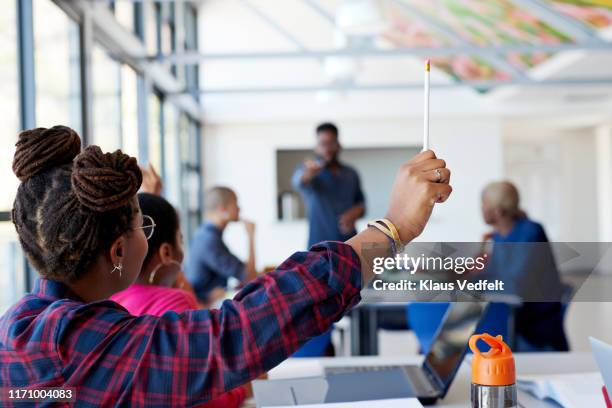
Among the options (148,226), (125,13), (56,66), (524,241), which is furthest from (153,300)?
(125,13)

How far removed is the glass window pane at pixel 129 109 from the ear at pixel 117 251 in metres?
4.25

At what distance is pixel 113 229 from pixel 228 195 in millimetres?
2874

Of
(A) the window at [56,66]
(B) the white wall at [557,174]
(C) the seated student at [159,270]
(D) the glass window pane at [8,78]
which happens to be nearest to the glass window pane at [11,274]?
(D) the glass window pane at [8,78]

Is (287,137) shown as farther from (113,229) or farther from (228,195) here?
(113,229)

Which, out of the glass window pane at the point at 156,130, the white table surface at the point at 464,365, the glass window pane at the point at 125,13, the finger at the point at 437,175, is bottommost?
the white table surface at the point at 464,365

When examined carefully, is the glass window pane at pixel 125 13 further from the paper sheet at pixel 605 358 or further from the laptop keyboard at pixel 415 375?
the paper sheet at pixel 605 358

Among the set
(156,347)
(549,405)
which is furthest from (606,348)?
(156,347)

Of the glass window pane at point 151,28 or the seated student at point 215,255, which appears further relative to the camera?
the glass window pane at point 151,28

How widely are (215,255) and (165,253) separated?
1951 millimetres

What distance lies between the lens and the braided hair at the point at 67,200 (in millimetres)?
890

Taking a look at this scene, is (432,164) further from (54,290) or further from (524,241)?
(524,241)

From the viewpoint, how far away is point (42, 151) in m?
0.94

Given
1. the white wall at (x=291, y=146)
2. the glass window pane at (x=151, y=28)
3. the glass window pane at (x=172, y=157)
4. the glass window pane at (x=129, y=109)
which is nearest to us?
the glass window pane at (x=129, y=109)

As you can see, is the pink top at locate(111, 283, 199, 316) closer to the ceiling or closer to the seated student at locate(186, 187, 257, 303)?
the seated student at locate(186, 187, 257, 303)
